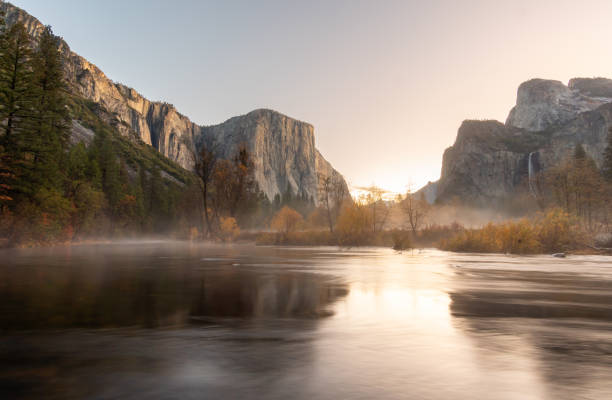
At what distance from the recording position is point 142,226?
93875 mm

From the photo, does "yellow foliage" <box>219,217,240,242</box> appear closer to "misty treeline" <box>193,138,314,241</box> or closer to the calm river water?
"misty treeline" <box>193,138,314,241</box>

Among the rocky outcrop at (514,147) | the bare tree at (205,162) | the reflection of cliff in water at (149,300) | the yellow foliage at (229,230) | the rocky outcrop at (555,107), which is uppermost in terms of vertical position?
the rocky outcrop at (555,107)

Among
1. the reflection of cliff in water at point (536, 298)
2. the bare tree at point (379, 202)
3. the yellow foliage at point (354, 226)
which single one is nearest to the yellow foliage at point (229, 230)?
the yellow foliage at point (354, 226)

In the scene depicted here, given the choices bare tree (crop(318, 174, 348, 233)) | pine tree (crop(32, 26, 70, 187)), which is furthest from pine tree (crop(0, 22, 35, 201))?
bare tree (crop(318, 174, 348, 233))

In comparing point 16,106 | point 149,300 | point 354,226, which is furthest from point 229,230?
point 149,300

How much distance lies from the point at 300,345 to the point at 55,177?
4558cm

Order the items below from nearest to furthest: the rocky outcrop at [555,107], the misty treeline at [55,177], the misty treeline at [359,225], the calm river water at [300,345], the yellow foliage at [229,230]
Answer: the calm river water at [300,345] → the misty treeline at [55,177] → the misty treeline at [359,225] → the yellow foliage at [229,230] → the rocky outcrop at [555,107]

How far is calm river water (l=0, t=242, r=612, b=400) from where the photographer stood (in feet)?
9.88

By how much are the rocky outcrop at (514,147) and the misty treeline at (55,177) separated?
126 m

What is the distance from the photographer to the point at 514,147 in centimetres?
16650

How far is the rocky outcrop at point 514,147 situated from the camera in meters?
152

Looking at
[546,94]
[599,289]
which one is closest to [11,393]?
[599,289]

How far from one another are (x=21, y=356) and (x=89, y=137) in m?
140

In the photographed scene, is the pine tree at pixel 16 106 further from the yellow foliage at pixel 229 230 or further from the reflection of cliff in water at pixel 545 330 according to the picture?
the reflection of cliff in water at pixel 545 330
